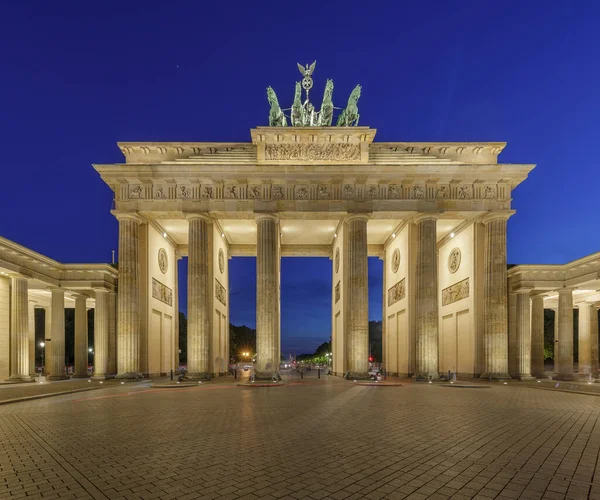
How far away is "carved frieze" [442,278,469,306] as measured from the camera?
3228 cm

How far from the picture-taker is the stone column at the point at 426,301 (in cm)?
2853

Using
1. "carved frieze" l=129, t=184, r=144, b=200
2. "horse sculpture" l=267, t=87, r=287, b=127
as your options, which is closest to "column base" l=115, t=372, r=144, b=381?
"carved frieze" l=129, t=184, r=144, b=200

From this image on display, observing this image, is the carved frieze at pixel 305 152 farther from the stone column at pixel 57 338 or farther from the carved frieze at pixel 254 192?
the stone column at pixel 57 338

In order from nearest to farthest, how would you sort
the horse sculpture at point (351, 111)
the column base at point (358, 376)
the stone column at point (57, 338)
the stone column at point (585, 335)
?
the column base at point (358, 376) → the horse sculpture at point (351, 111) → the stone column at point (57, 338) → the stone column at point (585, 335)

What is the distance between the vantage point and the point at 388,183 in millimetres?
29969

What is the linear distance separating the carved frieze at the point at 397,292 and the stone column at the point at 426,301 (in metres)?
4.06

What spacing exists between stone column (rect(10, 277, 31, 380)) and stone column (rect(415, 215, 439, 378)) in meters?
30.0

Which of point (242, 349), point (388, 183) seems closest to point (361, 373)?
point (388, 183)

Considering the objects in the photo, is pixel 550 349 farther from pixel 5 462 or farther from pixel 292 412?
pixel 5 462

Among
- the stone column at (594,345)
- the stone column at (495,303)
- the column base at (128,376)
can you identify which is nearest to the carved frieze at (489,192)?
the stone column at (495,303)

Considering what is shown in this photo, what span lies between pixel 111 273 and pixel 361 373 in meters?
22.7

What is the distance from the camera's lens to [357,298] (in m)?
29.1

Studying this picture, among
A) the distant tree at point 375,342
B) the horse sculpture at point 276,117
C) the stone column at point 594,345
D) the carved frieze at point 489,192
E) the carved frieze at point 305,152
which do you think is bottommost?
the distant tree at point 375,342

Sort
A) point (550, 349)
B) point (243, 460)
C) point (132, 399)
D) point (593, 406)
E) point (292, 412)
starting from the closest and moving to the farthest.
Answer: point (243, 460) < point (292, 412) < point (593, 406) < point (132, 399) < point (550, 349)
